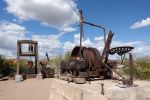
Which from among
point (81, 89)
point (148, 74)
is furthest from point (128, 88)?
point (148, 74)

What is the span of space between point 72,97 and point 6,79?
15938mm

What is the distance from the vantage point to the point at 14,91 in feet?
55.6

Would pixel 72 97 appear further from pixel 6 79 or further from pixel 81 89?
pixel 6 79

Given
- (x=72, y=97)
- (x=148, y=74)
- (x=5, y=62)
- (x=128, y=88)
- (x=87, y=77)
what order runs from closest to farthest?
(x=128, y=88), (x=72, y=97), (x=87, y=77), (x=148, y=74), (x=5, y=62)

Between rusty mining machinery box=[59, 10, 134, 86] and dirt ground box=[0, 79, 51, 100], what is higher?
rusty mining machinery box=[59, 10, 134, 86]

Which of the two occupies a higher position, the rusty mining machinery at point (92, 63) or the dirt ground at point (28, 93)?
the rusty mining machinery at point (92, 63)

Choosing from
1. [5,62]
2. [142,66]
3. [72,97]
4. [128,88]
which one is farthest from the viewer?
[5,62]

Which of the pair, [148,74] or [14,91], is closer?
[148,74]

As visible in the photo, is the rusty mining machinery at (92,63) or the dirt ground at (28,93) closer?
the rusty mining machinery at (92,63)

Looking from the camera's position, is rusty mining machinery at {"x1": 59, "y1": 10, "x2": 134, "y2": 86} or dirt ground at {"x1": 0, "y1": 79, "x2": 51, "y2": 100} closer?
rusty mining machinery at {"x1": 59, "y1": 10, "x2": 134, "y2": 86}

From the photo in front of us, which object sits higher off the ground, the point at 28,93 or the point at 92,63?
the point at 92,63

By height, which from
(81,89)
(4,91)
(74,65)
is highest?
(74,65)

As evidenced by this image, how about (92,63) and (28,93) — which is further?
(28,93)

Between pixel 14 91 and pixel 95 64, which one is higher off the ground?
pixel 95 64
